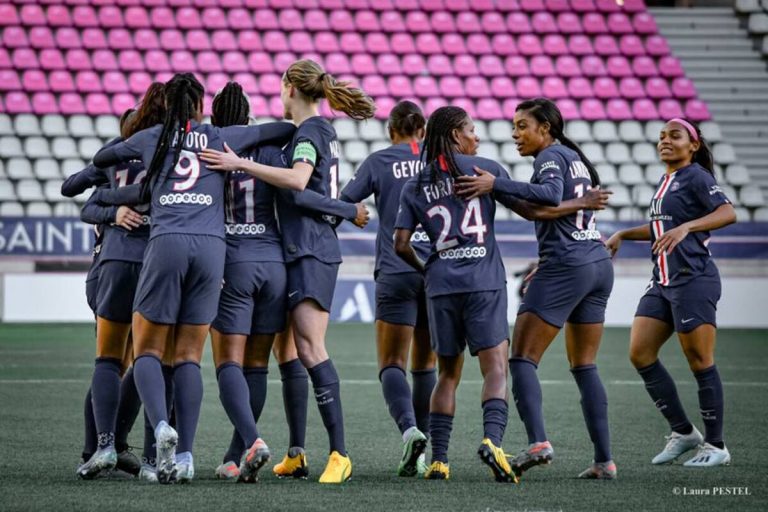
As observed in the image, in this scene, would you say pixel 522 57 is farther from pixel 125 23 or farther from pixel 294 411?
pixel 294 411

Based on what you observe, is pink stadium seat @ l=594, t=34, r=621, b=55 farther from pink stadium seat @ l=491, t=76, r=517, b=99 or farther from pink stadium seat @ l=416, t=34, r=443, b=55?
pink stadium seat @ l=416, t=34, r=443, b=55

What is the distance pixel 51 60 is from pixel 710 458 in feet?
56.8

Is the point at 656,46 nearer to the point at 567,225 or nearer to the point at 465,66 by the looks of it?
the point at 465,66

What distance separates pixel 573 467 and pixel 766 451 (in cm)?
123

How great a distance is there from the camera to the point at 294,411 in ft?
18.6

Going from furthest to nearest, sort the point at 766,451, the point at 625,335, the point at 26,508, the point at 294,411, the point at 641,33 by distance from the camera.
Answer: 1. the point at 641,33
2. the point at 625,335
3. the point at 766,451
4. the point at 294,411
5. the point at 26,508

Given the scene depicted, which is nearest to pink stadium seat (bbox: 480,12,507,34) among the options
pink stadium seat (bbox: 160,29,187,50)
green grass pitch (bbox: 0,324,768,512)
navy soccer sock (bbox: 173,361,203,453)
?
pink stadium seat (bbox: 160,29,187,50)

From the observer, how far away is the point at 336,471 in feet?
17.5

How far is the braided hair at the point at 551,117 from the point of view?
5.71 metres

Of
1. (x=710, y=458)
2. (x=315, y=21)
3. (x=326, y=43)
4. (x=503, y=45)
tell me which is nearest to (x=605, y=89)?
(x=503, y=45)

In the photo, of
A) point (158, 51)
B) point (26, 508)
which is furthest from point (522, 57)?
point (26, 508)

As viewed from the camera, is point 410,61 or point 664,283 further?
point 410,61

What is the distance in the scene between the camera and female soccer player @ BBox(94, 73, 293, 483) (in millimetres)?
5105

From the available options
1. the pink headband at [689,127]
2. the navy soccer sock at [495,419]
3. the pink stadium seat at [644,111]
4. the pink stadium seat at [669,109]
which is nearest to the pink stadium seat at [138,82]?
the pink stadium seat at [644,111]
